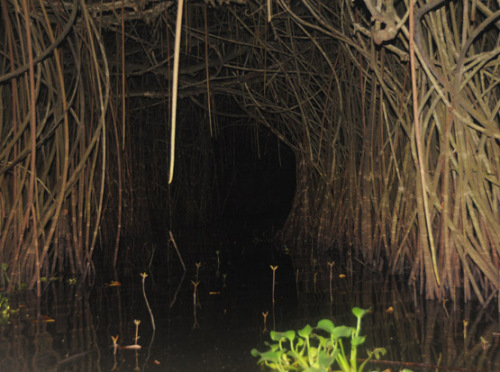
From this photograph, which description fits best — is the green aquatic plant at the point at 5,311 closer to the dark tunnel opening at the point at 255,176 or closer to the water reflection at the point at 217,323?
the water reflection at the point at 217,323

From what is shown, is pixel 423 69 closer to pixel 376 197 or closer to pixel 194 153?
pixel 376 197

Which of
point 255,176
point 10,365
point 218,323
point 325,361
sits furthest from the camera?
point 255,176

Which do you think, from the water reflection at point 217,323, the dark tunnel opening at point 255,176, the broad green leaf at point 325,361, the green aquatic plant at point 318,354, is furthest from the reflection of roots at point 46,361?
the dark tunnel opening at point 255,176

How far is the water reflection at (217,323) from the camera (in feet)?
5.54

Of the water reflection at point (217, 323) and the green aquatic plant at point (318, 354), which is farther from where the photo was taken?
the water reflection at point (217, 323)

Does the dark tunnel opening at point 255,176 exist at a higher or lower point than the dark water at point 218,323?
higher

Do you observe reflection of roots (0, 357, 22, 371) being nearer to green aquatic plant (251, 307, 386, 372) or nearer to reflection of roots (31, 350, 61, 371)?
reflection of roots (31, 350, 61, 371)

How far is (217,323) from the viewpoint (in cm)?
213

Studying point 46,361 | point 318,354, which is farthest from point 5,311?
point 318,354

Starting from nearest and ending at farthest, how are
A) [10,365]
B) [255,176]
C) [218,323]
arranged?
[10,365]
[218,323]
[255,176]

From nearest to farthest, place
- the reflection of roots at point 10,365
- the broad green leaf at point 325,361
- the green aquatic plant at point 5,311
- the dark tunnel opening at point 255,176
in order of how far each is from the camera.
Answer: the broad green leaf at point 325,361 < the reflection of roots at point 10,365 < the green aquatic plant at point 5,311 < the dark tunnel opening at point 255,176

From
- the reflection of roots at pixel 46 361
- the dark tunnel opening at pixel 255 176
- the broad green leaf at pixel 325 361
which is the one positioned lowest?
the reflection of roots at pixel 46 361

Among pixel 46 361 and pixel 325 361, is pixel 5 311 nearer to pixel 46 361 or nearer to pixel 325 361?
pixel 46 361

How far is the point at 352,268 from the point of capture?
11.0ft
